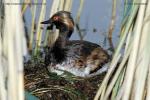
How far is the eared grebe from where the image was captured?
4750mm

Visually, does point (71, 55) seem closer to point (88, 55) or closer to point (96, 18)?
point (88, 55)

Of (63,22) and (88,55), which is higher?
(63,22)

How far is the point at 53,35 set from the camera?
509cm

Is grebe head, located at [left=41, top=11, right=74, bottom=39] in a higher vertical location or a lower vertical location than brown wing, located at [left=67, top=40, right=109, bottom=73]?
higher

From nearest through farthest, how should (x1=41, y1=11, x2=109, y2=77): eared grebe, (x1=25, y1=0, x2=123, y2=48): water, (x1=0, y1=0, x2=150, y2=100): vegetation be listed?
(x1=0, y1=0, x2=150, y2=100): vegetation < (x1=41, y1=11, x2=109, y2=77): eared grebe < (x1=25, y1=0, x2=123, y2=48): water

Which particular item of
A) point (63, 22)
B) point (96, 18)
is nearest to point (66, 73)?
point (63, 22)

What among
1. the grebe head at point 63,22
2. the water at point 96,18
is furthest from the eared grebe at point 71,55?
the water at point 96,18

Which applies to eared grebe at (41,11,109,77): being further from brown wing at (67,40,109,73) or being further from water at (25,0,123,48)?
water at (25,0,123,48)

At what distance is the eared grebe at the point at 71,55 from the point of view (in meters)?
4.75

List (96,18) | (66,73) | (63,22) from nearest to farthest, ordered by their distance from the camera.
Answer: (66,73)
(63,22)
(96,18)

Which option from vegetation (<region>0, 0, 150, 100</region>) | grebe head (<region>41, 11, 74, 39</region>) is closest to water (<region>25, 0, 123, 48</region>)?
grebe head (<region>41, 11, 74, 39</region>)

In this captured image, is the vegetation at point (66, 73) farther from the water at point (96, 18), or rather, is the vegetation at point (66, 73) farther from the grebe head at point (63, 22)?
the water at point (96, 18)

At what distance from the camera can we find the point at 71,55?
492 cm

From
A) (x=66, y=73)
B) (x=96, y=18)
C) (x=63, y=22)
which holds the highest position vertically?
(x=63, y=22)
